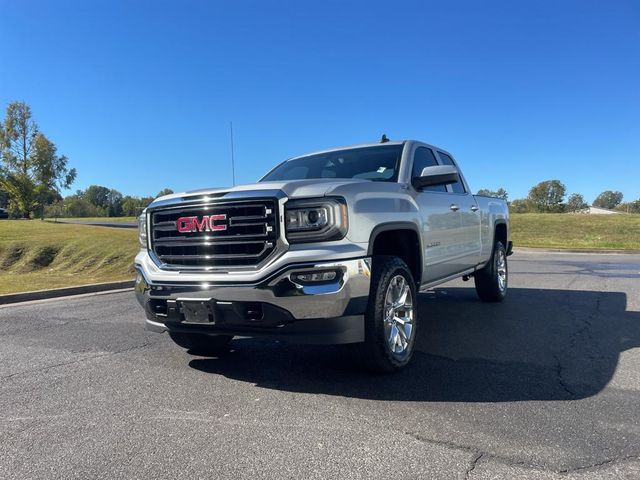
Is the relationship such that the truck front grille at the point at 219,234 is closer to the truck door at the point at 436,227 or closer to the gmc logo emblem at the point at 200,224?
the gmc logo emblem at the point at 200,224

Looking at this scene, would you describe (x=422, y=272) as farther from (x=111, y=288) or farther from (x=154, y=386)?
(x=111, y=288)

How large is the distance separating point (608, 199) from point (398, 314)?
196 m

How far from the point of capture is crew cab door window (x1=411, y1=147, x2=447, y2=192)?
5033mm

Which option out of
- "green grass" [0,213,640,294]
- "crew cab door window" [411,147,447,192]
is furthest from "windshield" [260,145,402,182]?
"green grass" [0,213,640,294]

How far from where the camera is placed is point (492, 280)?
285 inches

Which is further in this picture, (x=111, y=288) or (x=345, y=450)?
(x=111, y=288)

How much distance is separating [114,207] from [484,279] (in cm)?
10957

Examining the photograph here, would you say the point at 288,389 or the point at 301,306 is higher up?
the point at 301,306

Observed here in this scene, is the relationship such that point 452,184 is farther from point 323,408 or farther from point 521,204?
point 521,204

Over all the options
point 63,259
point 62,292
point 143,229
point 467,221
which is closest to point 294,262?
point 143,229

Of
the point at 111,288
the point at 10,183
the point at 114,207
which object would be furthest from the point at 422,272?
the point at 114,207

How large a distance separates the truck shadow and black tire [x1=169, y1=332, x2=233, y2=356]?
14cm

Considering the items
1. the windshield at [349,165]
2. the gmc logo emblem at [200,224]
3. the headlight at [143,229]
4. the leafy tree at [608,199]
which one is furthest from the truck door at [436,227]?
the leafy tree at [608,199]

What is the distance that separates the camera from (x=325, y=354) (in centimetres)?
457
